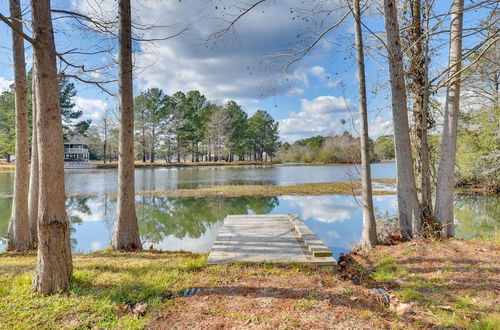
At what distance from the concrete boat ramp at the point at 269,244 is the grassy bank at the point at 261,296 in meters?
0.26

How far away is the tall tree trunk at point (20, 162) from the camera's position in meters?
4.73

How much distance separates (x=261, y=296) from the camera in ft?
8.38

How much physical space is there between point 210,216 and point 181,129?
30881 mm

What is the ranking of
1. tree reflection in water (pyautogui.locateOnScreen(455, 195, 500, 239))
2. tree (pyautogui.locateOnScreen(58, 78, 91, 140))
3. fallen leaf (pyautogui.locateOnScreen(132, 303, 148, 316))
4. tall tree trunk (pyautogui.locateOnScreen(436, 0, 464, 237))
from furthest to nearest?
tree (pyautogui.locateOnScreen(58, 78, 91, 140)), tree reflection in water (pyautogui.locateOnScreen(455, 195, 500, 239)), tall tree trunk (pyautogui.locateOnScreen(436, 0, 464, 237)), fallen leaf (pyautogui.locateOnScreen(132, 303, 148, 316))

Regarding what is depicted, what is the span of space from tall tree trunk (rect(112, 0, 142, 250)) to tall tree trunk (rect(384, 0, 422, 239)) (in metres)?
4.15

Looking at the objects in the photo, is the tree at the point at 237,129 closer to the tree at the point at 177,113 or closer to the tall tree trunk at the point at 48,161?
the tree at the point at 177,113

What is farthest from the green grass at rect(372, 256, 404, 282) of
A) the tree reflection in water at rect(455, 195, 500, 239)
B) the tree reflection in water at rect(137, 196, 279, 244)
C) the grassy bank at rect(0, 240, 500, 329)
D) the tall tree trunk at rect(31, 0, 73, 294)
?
the tree reflection in water at rect(137, 196, 279, 244)

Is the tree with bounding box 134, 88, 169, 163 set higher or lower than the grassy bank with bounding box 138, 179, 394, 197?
higher

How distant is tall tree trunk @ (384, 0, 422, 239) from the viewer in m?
4.36

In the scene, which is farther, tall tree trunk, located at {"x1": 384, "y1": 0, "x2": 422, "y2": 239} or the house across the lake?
the house across the lake

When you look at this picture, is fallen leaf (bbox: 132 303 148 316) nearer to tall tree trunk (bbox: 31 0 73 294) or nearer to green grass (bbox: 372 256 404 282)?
tall tree trunk (bbox: 31 0 73 294)

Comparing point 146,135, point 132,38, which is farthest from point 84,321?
point 146,135

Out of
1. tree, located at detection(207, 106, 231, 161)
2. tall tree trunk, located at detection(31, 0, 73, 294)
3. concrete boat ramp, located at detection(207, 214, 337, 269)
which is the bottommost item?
concrete boat ramp, located at detection(207, 214, 337, 269)

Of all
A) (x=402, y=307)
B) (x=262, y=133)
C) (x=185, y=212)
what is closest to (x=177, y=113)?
(x=262, y=133)
